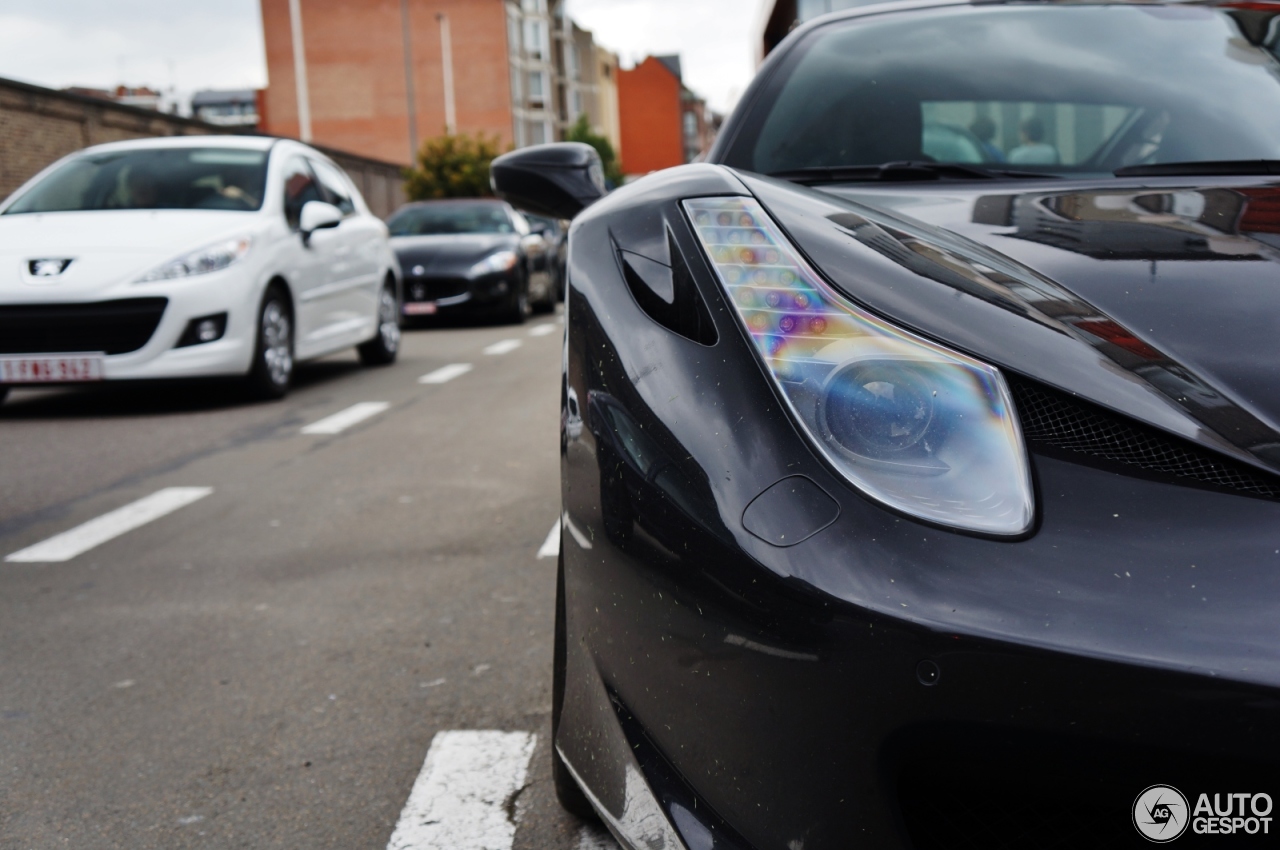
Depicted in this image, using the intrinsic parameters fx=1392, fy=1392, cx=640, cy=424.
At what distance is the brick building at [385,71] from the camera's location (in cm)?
7250

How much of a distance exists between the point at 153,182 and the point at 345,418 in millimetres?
2217

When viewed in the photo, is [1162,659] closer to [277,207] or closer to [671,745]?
[671,745]

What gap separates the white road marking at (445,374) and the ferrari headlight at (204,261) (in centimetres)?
187

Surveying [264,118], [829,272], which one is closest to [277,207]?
[829,272]

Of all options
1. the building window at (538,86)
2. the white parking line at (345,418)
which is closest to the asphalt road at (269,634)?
the white parking line at (345,418)

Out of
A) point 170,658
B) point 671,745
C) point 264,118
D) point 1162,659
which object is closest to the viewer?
point 1162,659

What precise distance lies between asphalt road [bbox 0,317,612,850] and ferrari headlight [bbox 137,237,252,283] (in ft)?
3.52

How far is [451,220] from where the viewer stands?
16.4 m

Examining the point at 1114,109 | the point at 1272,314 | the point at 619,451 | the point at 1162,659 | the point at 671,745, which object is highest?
the point at 1114,109

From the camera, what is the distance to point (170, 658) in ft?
10.6

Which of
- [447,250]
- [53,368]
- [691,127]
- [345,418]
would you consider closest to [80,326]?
[53,368]

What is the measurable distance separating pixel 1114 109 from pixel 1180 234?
1.01m

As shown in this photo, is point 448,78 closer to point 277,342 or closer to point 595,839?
point 277,342

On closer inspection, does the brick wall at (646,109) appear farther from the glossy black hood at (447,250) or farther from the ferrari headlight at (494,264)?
the ferrari headlight at (494,264)
